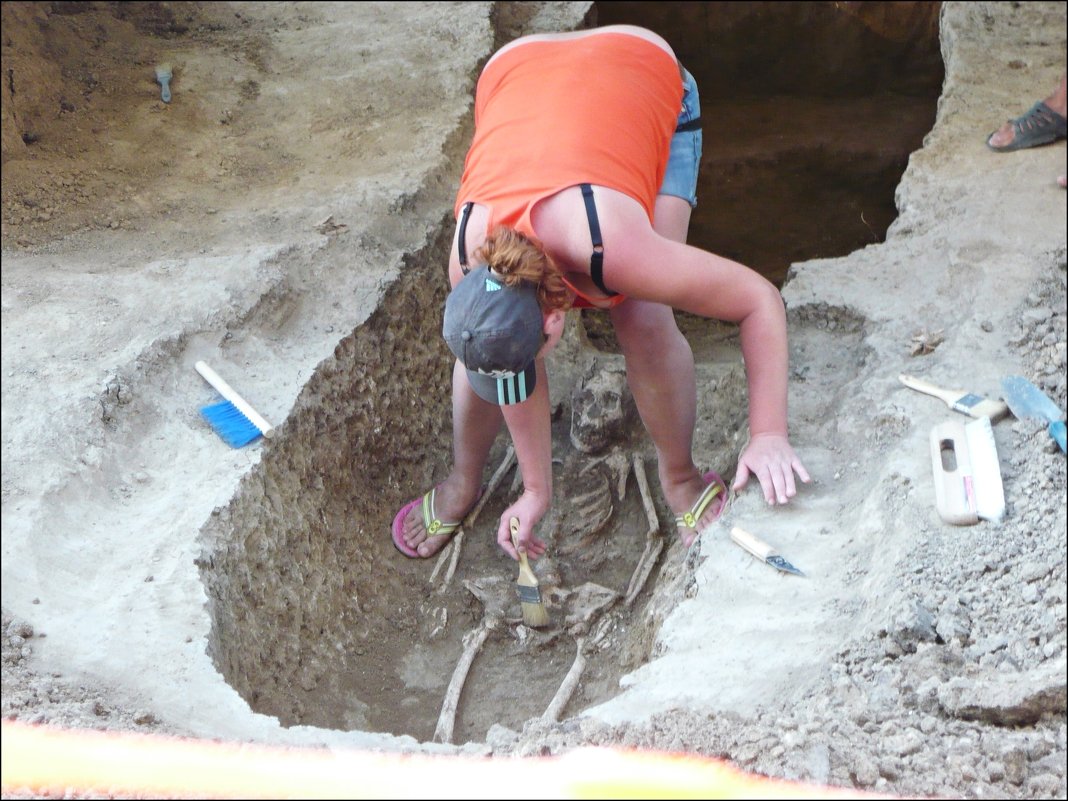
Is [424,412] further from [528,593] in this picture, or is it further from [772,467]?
[772,467]

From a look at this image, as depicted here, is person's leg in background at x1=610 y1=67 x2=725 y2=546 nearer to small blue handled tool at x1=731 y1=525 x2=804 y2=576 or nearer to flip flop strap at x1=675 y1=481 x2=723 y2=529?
flip flop strap at x1=675 y1=481 x2=723 y2=529

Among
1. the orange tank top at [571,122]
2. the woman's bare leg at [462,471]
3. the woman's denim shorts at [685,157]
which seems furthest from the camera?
the woman's bare leg at [462,471]

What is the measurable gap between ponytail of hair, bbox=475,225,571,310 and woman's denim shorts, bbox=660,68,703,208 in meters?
0.57

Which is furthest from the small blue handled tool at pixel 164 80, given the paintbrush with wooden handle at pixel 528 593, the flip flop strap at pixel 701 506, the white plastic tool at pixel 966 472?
the white plastic tool at pixel 966 472

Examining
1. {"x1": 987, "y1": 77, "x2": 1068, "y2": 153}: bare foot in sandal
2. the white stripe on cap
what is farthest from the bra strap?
{"x1": 987, "y1": 77, "x2": 1068, "y2": 153}: bare foot in sandal

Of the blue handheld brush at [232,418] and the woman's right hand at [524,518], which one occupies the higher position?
the blue handheld brush at [232,418]

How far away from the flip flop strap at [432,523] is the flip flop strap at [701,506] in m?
0.74

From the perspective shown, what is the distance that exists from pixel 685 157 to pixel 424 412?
4.05 feet

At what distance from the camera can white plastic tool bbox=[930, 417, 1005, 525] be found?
2174mm

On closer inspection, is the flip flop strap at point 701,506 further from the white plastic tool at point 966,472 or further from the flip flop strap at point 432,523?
the flip flop strap at point 432,523

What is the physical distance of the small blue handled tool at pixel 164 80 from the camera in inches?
154

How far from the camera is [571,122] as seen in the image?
232 cm

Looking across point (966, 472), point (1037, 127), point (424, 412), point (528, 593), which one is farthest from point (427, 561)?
point (1037, 127)

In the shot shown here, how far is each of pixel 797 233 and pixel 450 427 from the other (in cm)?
261
